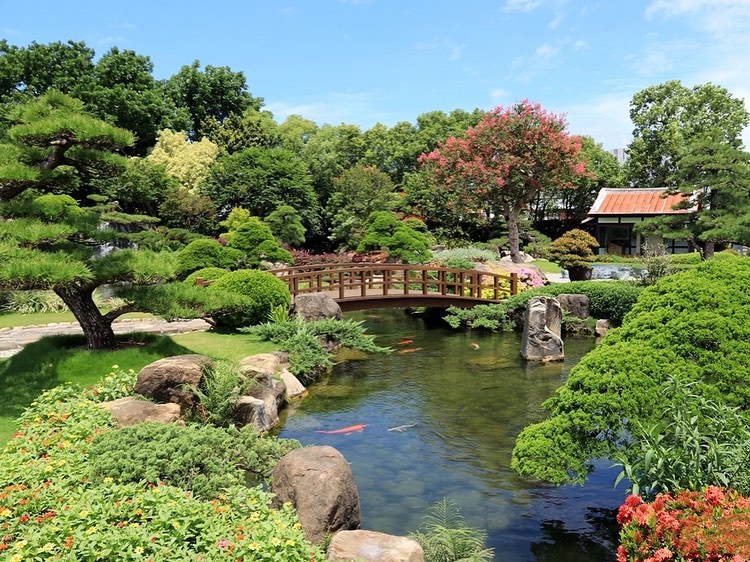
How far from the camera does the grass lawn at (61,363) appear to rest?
28.3ft

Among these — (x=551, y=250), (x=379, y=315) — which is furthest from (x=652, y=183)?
(x=379, y=315)

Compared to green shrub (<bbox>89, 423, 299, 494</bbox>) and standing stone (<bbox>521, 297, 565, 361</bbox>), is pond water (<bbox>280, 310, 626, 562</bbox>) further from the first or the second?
green shrub (<bbox>89, 423, 299, 494</bbox>)

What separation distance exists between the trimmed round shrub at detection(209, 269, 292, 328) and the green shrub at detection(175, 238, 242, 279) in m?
2.62

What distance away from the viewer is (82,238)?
32.2 ft

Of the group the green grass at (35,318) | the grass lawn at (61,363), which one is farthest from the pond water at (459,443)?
the green grass at (35,318)

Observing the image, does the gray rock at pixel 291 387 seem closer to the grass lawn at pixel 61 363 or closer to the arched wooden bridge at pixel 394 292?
the grass lawn at pixel 61 363

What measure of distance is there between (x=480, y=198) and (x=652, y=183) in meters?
18.3

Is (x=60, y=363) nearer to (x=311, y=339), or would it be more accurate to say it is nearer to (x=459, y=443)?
(x=311, y=339)

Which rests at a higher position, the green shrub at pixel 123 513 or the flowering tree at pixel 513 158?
the flowering tree at pixel 513 158

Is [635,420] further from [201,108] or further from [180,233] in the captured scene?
Answer: [201,108]

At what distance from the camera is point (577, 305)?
17.7 m

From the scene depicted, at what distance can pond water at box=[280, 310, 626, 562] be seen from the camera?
6473 mm

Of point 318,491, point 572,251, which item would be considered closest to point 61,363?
point 318,491

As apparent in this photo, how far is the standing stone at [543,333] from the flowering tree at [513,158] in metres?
11.9
